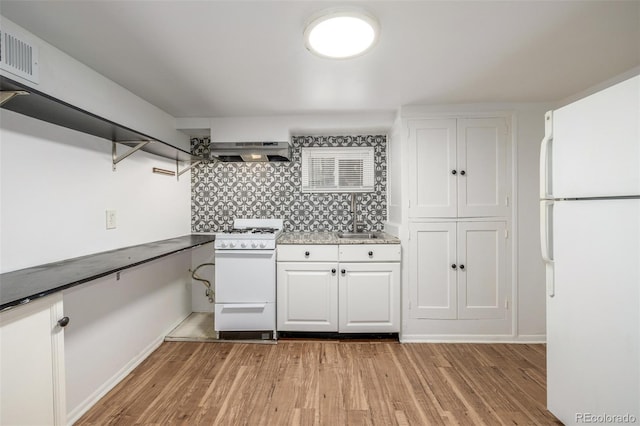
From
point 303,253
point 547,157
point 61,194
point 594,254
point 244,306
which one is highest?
point 547,157

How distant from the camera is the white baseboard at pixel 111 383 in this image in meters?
1.54

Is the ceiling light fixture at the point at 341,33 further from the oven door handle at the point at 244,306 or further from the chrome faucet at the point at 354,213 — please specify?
the oven door handle at the point at 244,306

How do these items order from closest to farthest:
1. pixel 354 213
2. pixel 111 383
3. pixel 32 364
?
1. pixel 32 364
2. pixel 111 383
3. pixel 354 213

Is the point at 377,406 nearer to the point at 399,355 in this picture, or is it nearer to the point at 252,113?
the point at 399,355

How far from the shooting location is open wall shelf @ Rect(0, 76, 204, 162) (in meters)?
1.05

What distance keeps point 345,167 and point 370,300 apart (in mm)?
1453

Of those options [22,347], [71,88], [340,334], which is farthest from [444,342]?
[71,88]

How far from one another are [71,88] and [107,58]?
10.7 inches

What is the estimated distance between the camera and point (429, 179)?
246cm

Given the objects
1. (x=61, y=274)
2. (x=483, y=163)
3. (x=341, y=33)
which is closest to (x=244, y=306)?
(x=61, y=274)

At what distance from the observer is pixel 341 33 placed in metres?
1.32

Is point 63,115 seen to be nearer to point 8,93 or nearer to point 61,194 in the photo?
point 8,93

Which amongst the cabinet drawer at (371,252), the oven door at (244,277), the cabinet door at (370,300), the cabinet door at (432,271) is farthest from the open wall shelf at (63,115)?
the cabinet door at (432,271)

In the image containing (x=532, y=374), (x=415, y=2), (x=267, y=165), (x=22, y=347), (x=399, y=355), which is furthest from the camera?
(x=267, y=165)
